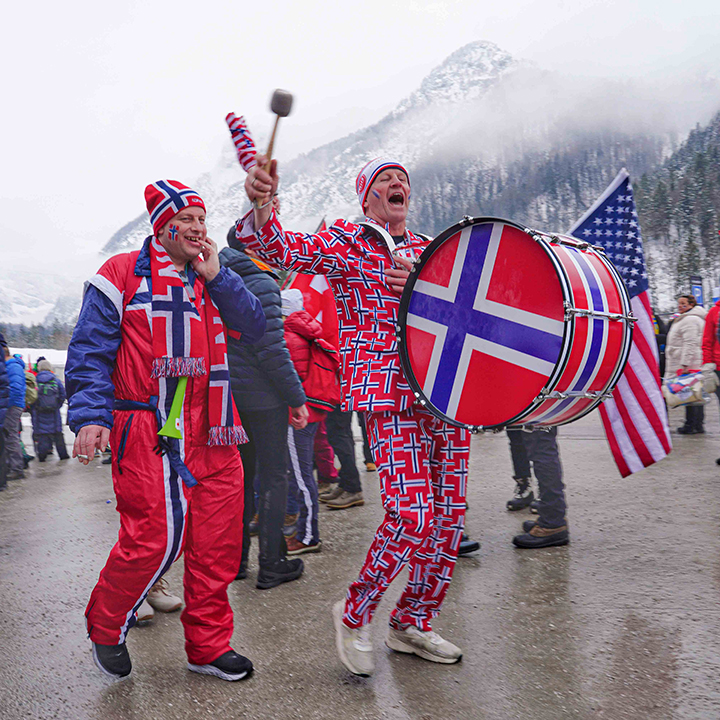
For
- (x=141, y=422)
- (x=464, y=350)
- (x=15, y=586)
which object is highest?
(x=464, y=350)

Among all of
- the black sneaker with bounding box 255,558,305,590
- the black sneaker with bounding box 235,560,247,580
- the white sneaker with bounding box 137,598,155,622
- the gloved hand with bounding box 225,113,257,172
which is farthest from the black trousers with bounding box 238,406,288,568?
the gloved hand with bounding box 225,113,257,172

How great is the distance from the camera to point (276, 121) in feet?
7.36

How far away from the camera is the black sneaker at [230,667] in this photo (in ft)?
8.37

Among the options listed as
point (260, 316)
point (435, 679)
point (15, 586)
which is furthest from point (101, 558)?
point (435, 679)

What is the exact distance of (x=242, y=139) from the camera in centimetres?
240

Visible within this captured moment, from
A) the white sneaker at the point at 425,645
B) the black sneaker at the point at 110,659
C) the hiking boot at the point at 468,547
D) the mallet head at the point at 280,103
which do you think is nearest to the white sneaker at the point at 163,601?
the black sneaker at the point at 110,659

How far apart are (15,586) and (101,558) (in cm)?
59

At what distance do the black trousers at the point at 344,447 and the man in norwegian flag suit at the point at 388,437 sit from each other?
292 centimetres

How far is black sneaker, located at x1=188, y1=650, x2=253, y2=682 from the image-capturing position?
2551mm

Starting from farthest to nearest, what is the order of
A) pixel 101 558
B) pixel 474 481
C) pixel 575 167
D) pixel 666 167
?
pixel 575 167
pixel 666 167
pixel 474 481
pixel 101 558

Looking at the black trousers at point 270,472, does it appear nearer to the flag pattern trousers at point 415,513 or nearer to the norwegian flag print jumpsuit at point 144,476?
the norwegian flag print jumpsuit at point 144,476

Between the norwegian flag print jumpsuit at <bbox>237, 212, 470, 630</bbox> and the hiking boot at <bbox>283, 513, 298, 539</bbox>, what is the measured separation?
1.90 m

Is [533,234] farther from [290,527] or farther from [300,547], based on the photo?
[290,527]

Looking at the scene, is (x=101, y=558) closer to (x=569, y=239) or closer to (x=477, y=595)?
(x=477, y=595)
